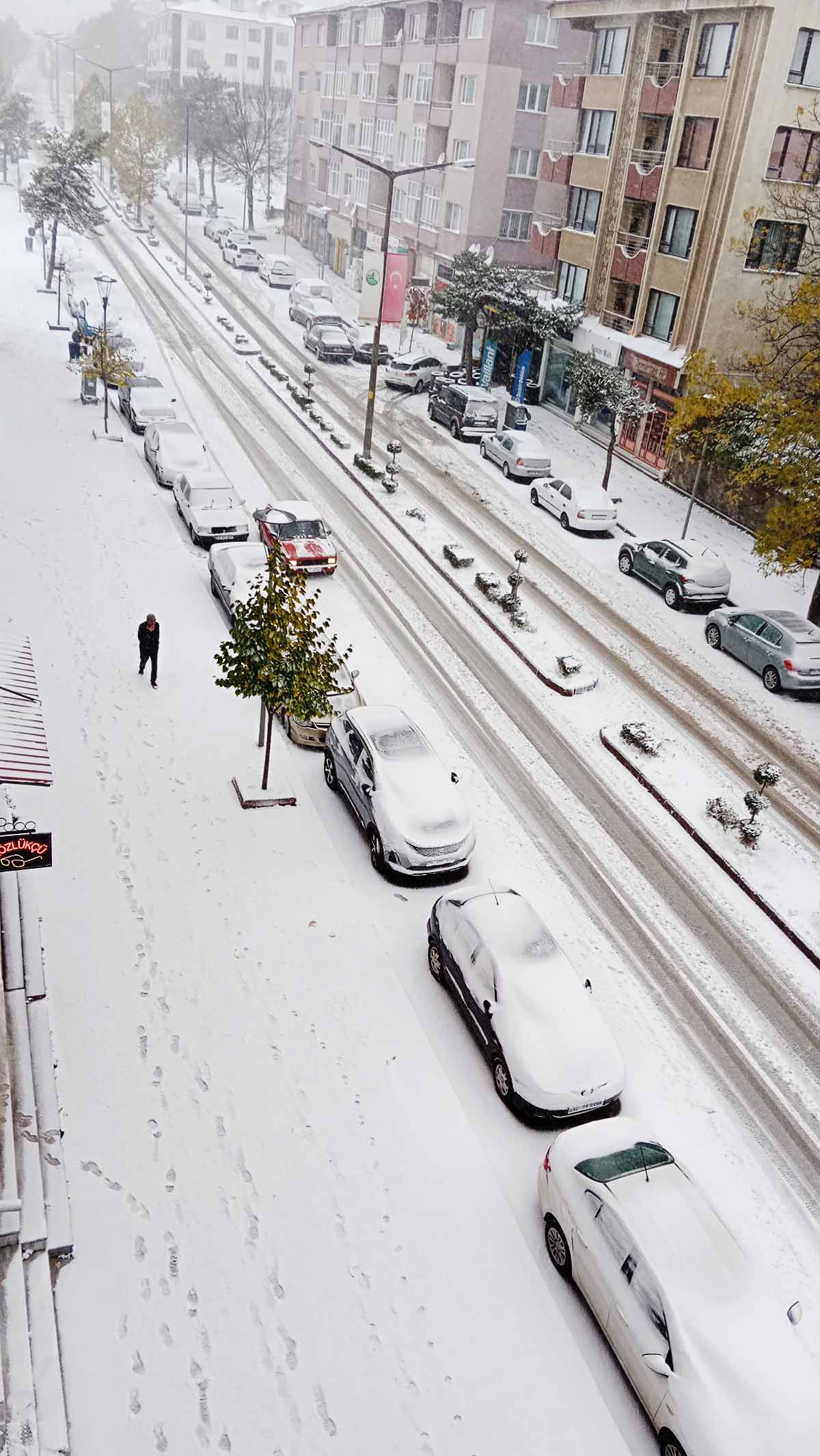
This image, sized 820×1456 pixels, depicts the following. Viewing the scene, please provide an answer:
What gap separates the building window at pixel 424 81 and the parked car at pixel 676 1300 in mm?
56908

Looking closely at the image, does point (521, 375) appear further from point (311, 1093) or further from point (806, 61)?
point (311, 1093)

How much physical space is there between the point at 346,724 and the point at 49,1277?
983 cm

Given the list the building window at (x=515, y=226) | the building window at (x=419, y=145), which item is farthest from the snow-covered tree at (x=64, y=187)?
the building window at (x=515, y=226)

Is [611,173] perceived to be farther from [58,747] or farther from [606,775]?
[58,747]

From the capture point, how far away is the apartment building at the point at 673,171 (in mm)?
32750

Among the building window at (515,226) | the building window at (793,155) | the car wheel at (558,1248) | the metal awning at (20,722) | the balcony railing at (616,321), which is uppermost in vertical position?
the building window at (793,155)

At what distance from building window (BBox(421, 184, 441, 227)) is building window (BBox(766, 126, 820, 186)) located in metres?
23.9

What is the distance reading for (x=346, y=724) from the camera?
17.6 meters

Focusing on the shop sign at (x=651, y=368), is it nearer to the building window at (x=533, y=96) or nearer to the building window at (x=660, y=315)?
the building window at (x=660, y=315)

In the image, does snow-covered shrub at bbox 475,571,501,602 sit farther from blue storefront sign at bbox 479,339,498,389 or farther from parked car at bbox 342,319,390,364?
parked car at bbox 342,319,390,364

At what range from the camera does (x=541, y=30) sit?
159ft

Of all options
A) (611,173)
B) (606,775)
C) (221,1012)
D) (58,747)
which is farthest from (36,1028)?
(611,173)

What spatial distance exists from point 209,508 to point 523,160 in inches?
1301

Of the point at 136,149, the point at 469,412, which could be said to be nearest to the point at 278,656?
the point at 469,412
